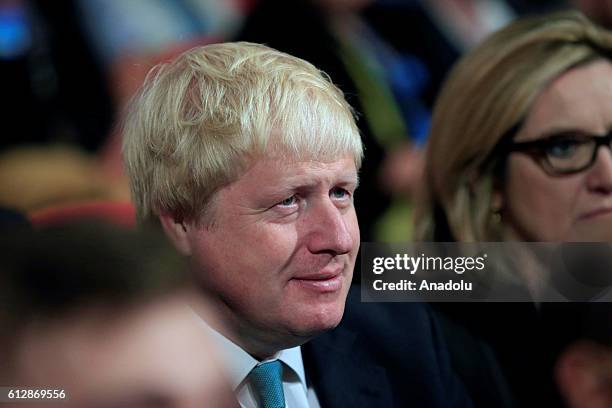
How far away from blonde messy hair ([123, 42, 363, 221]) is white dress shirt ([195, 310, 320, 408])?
266 mm

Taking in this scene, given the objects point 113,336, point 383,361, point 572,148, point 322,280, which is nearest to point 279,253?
point 322,280

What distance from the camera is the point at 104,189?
6.44 ft

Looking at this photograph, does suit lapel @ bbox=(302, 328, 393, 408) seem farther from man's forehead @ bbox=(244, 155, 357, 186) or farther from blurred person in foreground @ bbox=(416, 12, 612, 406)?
man's forehead @ bbox=(244, 155, 357, 186)

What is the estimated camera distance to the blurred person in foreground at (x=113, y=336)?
819 millimetres

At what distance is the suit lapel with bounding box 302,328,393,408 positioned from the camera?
1.89m

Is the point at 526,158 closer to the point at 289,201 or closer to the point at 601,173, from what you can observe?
the point at 601,173

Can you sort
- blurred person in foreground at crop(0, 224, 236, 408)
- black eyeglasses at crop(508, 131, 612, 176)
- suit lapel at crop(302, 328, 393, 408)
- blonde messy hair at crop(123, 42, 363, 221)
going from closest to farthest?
blurred person in foreground at crop(0, 224, 236, 408)
blonde messy hair at crop(123, 42, 363, 221)
suit lapel at crop(302, 328, 393, 408)
black eyeglasses at crop(508, 131, 612, 176)

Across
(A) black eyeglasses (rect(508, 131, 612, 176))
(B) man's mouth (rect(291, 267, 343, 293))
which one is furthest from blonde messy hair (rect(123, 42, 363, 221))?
(A) black eyeglasses (rect(508, 131, 612, 176))

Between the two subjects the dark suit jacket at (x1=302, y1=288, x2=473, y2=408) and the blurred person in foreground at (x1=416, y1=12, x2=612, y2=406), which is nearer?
the dark suit jacket at (x1=302, y1=288, x2=473, y2=408)

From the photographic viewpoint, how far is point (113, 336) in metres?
0.82

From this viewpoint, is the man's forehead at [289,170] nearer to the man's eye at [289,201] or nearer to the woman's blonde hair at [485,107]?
the man's eye at [289,201]

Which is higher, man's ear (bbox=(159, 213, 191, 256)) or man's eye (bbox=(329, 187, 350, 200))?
man's eye (bbox=(329, 187, 350, 200))

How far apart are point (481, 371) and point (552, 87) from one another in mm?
636

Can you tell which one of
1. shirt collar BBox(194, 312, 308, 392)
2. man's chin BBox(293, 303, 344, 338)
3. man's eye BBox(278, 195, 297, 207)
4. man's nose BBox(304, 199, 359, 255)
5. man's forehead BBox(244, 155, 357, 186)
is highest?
man's forehead BBox(244, 155, 357, 186)
